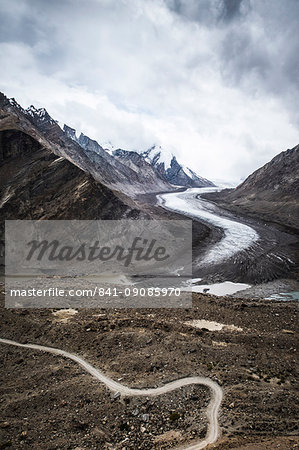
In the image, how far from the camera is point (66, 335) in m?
19.9

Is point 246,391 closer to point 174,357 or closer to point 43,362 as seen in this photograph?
point 174,357

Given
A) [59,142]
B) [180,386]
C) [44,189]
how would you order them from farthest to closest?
[59,142], [44,189], [180,386]

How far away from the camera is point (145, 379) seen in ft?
50.2

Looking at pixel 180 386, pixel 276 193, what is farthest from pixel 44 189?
pixel 276 193

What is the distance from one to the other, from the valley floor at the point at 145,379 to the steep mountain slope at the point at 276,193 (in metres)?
57.5

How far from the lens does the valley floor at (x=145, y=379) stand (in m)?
11.9

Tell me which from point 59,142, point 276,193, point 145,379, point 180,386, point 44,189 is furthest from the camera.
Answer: point 59,142

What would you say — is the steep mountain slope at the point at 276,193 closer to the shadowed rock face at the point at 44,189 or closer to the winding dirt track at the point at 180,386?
the shadowed rock face at the point at 44,189

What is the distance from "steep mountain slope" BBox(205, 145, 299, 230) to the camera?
81.4 m

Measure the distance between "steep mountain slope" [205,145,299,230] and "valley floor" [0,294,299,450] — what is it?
57.5 meters

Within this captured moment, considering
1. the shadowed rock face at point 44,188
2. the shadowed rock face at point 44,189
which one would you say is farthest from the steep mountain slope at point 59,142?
the shadowed rock face at point 44,188

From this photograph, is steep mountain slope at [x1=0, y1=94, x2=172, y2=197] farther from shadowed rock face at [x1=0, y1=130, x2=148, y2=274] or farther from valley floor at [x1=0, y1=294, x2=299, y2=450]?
valley floor at [x1=0, y1=294, x2=299, y2=450]

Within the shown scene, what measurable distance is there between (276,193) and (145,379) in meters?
102

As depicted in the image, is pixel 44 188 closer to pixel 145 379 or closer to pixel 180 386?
pixel 145 379
